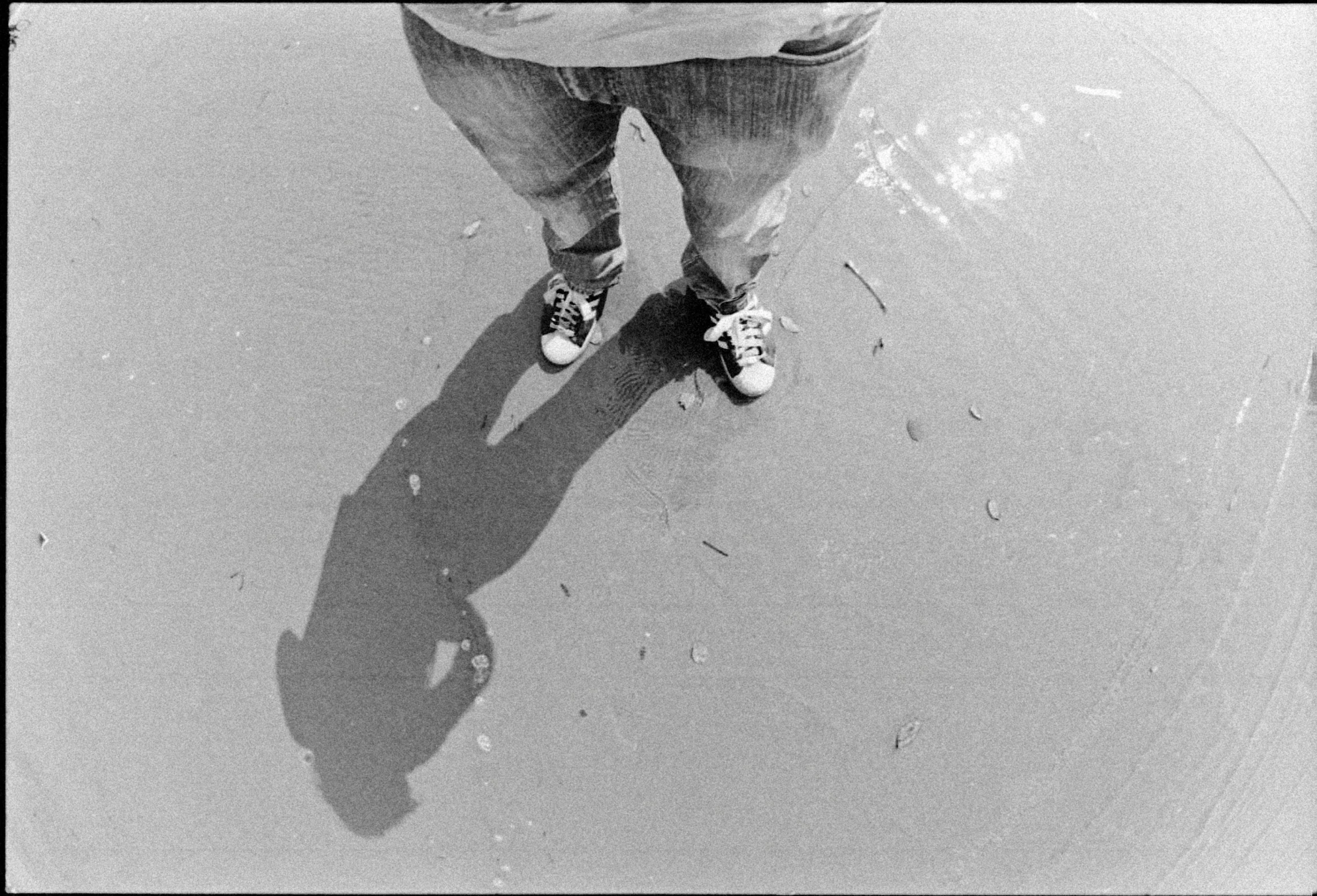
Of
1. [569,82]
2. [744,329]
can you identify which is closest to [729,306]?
[744,329]

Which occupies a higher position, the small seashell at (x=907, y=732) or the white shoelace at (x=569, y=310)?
the white shoelace at (x=569, y=310)

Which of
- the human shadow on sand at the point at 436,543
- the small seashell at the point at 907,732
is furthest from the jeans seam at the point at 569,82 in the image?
the small seashell at the point at 907,732

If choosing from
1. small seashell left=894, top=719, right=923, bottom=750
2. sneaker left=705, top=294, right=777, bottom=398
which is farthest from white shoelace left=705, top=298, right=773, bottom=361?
small seashell left=894, top=719, right=923, bottom=750

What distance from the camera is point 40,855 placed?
1.73 meters

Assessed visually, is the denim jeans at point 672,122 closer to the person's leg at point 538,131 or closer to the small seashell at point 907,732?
the person's leg at point 538,131

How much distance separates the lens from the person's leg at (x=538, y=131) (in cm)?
110

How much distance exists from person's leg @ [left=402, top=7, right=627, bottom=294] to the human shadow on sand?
1.16 ft

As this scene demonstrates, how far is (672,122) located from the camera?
1159 mm

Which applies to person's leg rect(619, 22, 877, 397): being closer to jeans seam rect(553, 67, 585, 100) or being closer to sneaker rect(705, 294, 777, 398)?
jeans seam rect(553, 67, 585, 100)

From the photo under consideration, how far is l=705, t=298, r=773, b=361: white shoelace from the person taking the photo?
1.77 metres

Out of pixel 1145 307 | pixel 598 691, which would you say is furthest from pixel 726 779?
pixel 1145 307

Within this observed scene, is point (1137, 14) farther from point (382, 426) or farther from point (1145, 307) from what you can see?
point (382, 426)

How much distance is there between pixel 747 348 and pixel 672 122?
716 millimetres

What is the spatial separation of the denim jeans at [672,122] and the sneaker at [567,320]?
32cm
